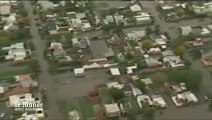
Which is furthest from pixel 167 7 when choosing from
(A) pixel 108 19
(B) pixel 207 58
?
(B) pixel 207 58

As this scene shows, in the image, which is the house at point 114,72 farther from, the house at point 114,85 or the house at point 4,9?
the house at point 4,9

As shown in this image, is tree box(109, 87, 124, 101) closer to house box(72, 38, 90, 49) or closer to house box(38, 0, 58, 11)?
house box(72, 38, 90, 49)

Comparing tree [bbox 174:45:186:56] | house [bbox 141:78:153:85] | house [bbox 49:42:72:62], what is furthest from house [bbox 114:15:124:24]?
house [bbox 141:78:153:85]

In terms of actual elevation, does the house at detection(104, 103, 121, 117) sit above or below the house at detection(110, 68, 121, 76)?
below

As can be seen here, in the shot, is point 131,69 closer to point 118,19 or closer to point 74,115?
point 74,115

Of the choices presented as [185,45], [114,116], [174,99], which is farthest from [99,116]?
[185,45]

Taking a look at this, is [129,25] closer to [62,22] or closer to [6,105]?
[62,22]
